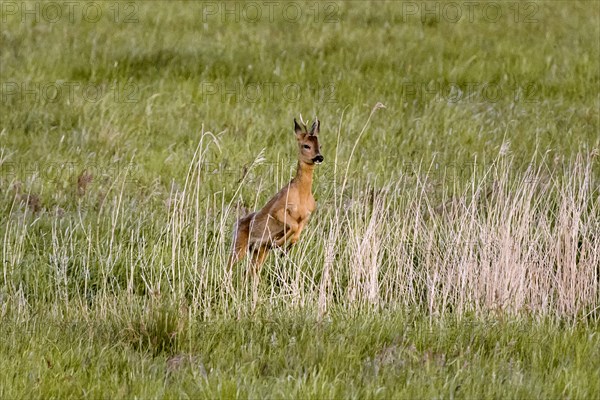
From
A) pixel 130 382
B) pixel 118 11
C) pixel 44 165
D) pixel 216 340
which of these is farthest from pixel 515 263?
pixel 118 11

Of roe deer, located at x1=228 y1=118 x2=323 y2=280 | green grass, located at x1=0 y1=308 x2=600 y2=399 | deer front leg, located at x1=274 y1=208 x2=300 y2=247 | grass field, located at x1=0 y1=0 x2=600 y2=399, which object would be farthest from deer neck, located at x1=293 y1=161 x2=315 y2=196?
green grass, located at x1=0 y1=308 x2=600 y2=399

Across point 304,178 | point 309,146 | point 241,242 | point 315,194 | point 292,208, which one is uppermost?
point 309,146

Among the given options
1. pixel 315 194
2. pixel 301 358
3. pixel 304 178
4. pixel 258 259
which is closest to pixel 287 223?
pixel 304 178

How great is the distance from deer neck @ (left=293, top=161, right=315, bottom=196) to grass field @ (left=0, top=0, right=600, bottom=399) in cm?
30

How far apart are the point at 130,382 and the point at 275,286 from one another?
2.30 meters

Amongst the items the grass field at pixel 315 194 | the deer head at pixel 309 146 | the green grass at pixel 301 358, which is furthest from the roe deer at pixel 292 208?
the green grass at pixel 301 358

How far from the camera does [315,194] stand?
32.3 feet

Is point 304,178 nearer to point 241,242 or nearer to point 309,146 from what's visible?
point 309,146

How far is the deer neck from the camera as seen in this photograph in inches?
280

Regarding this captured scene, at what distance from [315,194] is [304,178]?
108 inches

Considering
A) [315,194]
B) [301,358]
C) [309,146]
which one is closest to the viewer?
[301,358]

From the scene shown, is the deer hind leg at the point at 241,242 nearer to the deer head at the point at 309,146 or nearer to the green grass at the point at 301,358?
the deer head at the point at 309,146

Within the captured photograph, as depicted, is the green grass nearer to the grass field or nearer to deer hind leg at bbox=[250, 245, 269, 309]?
the grass field

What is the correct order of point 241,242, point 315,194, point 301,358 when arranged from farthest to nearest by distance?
1. point 315,194
2. point 241,242
3. point 301,358
